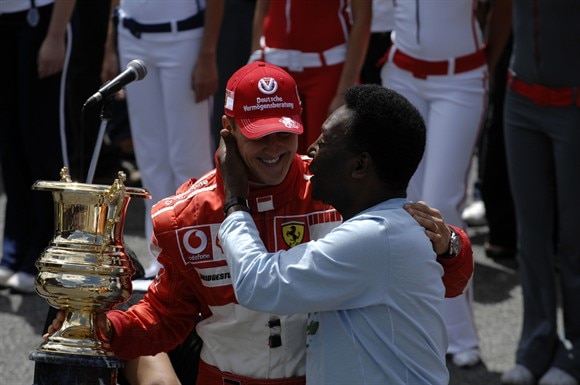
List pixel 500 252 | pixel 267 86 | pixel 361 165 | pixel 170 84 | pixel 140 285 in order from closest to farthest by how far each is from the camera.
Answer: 1. pixel 361 165
2. pixel 267 86
3. pixel 140 285
4. pixel 170 84
5. pixel 500 252

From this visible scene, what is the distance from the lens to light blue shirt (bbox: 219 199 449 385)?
2.70 m

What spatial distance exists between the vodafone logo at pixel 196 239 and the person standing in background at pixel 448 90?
7.29 feet

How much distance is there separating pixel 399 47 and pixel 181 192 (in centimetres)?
221

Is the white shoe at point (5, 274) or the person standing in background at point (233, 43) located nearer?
the white shoe at point (5, 274)

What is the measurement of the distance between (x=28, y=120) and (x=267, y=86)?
9.77ft

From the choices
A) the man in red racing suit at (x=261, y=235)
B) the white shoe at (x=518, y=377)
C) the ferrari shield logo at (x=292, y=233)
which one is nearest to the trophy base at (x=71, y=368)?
the man in red racing suit at (x=261, y=235)

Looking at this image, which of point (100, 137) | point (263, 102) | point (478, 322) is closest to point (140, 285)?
point (100, 137)

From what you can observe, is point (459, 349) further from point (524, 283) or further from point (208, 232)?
point (208, 232)

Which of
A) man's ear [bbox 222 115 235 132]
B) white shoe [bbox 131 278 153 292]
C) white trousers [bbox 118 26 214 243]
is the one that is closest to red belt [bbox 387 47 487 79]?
white trousers [bbox 118 26 214 243]

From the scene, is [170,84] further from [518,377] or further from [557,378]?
[557,378]

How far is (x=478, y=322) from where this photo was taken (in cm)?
588

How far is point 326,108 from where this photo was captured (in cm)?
529

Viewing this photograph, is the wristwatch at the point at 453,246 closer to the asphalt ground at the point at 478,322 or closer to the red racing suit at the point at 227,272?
the red racing suit at the point at 227,272

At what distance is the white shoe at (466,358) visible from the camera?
5.18 metres
